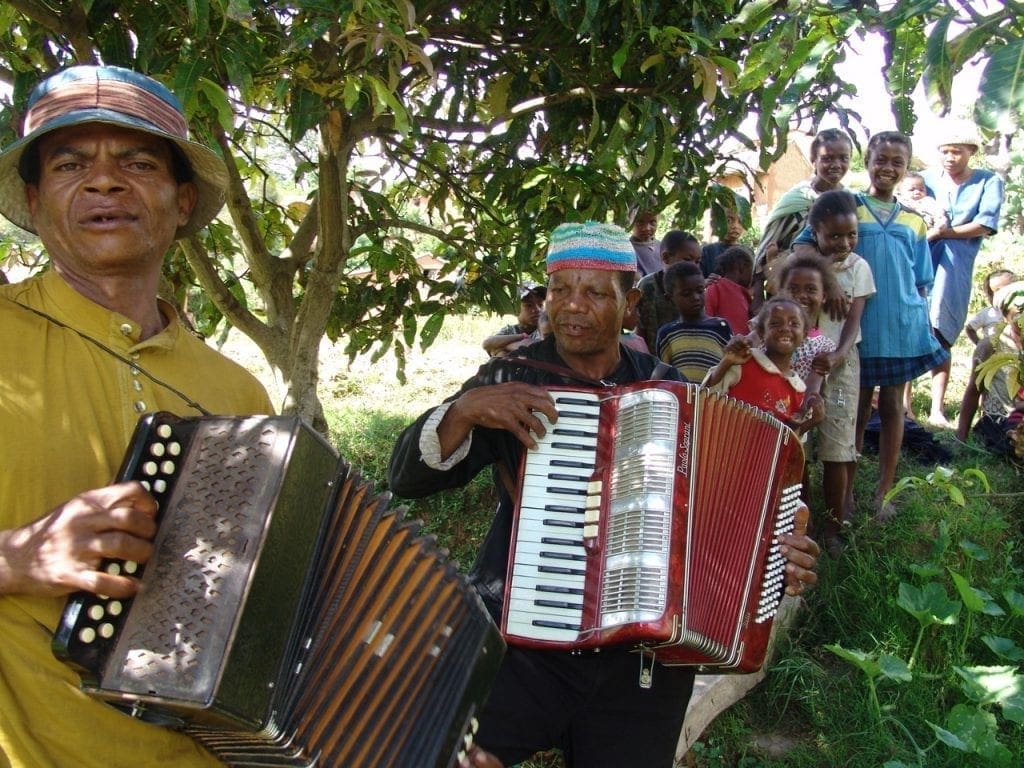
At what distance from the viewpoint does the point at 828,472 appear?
4492 millimetres

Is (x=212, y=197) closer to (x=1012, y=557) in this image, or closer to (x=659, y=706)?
(x=659, y=706)

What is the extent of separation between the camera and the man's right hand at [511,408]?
94.4 inches

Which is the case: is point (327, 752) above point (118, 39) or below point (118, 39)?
below

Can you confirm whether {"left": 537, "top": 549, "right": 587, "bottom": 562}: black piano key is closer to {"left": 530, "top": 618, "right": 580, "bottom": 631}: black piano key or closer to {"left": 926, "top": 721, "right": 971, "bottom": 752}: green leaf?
{"left": 530, "top": 618, "right": 580, "bottom": 631}: black piano key

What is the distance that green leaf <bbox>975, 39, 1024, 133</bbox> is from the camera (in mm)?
1470

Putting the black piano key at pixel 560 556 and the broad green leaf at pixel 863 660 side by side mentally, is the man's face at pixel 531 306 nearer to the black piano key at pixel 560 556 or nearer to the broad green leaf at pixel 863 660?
the broad green leaf at pixel 863 660

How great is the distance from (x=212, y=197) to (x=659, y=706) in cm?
173

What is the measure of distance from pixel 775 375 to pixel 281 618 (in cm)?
270

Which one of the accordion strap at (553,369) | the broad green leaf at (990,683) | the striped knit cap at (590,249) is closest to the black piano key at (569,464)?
the accordion strap at (553,369)

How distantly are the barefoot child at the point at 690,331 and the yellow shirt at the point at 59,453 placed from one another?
2935 millimetres

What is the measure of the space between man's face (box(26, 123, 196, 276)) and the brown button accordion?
3.58 feet

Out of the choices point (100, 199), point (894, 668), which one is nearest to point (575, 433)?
point (100, 199)

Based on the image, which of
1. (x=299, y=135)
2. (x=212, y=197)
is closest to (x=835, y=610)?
(x=299, y=135)

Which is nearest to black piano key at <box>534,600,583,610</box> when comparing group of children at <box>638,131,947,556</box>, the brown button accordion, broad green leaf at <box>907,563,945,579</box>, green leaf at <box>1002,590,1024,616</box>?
the brown button accordion
